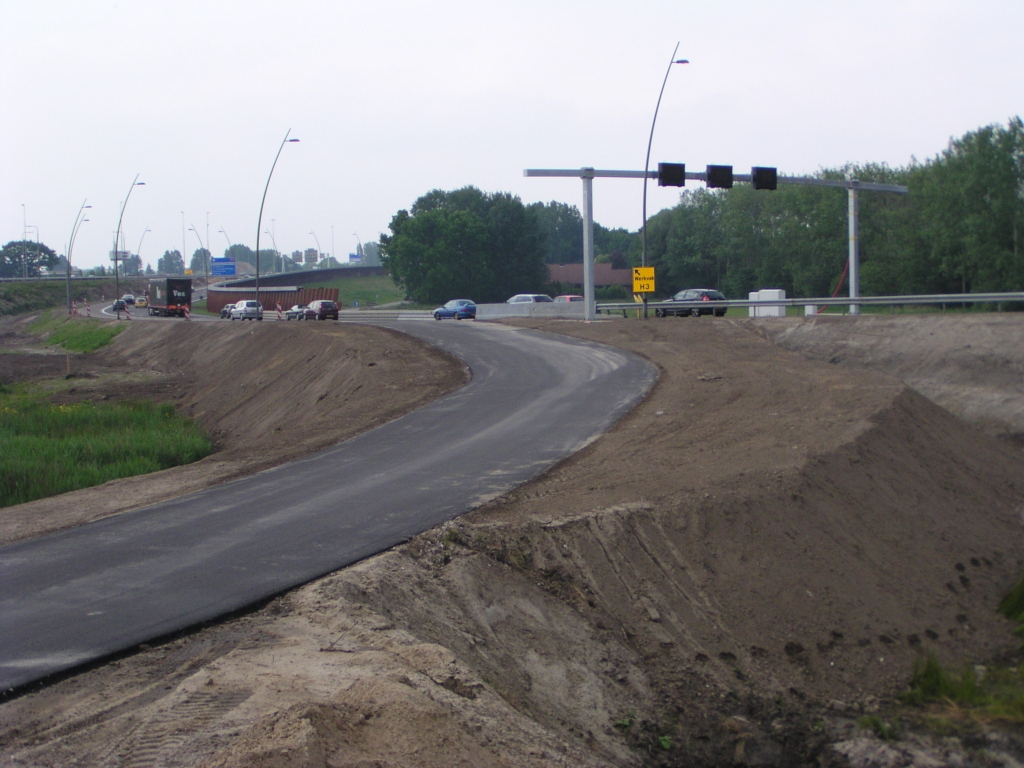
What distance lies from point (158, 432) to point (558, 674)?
1644 centimetres

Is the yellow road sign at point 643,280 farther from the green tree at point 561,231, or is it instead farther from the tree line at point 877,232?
the green tree at point 561,231

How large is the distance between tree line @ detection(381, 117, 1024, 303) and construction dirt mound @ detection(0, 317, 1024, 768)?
40076 mm

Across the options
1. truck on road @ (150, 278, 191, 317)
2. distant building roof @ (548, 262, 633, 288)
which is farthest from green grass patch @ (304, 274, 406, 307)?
truck on road @ (150, 278, 191, 317)

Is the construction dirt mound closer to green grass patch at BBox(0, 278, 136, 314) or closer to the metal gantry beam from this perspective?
the metal gantry beam

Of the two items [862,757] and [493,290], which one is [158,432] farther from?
[493,290]

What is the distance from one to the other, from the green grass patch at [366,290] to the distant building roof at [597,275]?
67.2 feet

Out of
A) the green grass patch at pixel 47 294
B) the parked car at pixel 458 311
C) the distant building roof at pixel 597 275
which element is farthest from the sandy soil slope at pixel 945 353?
the green grass patch at pixel 47 294

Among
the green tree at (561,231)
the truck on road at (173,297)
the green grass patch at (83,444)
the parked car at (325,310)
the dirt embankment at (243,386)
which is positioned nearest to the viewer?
the dirt embankment at (243,386)

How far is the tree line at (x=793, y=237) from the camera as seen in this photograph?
49.5 metres

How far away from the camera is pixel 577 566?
8.90 metres

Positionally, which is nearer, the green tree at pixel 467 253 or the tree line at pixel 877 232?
the tree line at pixel 877 232

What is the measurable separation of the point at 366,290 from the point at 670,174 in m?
87.7

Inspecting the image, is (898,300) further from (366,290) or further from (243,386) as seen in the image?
(366,290)

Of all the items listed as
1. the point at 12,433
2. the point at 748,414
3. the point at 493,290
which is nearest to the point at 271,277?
the point at 493,290
